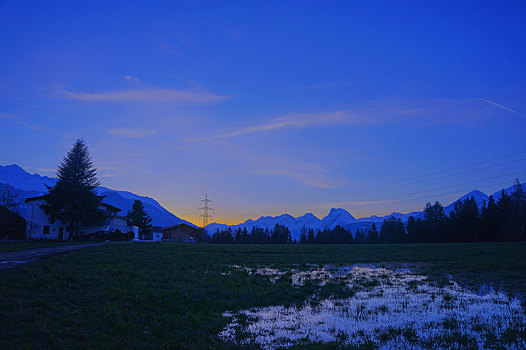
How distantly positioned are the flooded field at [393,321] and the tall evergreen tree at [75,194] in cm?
6004

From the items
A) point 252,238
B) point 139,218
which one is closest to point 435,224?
point 252,238

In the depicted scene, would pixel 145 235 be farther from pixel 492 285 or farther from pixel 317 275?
pixel 492 285

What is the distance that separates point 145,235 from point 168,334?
99.1 metres

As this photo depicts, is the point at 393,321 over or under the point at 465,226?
under

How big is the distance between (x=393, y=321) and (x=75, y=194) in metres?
64.7

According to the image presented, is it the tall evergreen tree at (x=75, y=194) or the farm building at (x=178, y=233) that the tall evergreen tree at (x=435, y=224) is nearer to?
the farm building at (x=178, y=233)

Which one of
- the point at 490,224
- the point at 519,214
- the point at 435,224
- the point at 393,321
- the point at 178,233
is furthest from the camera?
the point at 178,233

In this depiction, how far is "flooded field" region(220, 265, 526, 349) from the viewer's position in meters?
8.80

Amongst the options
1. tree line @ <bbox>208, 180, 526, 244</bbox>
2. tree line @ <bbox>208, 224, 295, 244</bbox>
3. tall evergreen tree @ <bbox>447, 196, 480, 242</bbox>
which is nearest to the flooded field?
tree line @ <bbox>208, 180, 526, 244</bbox>

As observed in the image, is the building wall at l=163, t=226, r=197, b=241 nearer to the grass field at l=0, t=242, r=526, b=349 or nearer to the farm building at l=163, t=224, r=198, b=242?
the farm building at l=163, t=224, r=198, b=242

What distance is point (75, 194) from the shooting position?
62688 millimetres

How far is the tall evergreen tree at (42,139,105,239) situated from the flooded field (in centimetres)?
6004

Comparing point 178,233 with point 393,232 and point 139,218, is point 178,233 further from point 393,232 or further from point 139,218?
point 393,232

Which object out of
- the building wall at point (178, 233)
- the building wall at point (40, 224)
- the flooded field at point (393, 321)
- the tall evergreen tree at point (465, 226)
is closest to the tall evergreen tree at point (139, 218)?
the building wall at point (178, 233)
